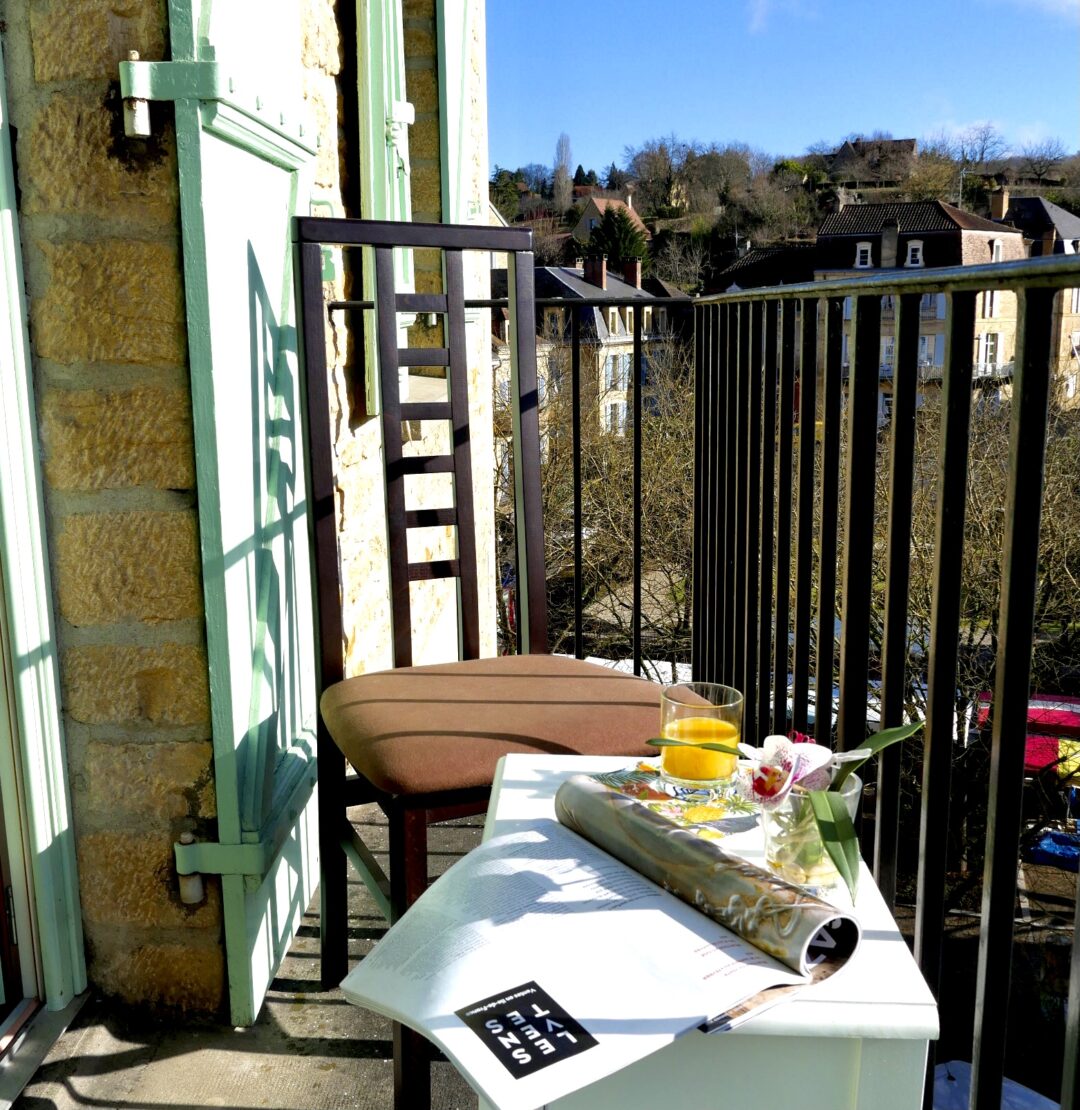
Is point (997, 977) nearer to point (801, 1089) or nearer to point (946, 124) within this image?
point (801, 1089)

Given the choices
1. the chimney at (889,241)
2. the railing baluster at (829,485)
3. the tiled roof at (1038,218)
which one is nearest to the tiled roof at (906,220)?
the chimney at (889,241)

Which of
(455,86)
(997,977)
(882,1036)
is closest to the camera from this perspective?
(882,1036)

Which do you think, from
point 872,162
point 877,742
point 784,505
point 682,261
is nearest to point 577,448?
point 784,505

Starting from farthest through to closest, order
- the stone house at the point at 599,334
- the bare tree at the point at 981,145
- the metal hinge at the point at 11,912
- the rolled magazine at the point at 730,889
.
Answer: the bare tree at the point at 981,145 < the stone house at the point at 599,334 < the metal hinge at the point at 11,912 < the rolled magazine at the point at 730,889

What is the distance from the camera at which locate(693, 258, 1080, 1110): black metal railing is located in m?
0.93

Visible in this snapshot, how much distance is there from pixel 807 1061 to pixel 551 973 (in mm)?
217

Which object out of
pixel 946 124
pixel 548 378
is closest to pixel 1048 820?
pixel 548 378

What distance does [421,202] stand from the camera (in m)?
3.74

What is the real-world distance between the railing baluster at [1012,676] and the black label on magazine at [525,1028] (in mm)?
394

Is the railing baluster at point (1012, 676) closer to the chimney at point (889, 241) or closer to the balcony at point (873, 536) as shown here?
the balcony at point (873, 536)

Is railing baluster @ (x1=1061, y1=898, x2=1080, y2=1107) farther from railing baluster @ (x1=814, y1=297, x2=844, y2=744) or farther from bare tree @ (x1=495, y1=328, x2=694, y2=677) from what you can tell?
bare tree @ (x1=495, y1=328, x2=694, y2=677)

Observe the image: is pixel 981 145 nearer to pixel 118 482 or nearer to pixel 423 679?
pixel 423 679

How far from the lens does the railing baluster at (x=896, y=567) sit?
1.19 metres

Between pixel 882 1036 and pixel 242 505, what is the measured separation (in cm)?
127
